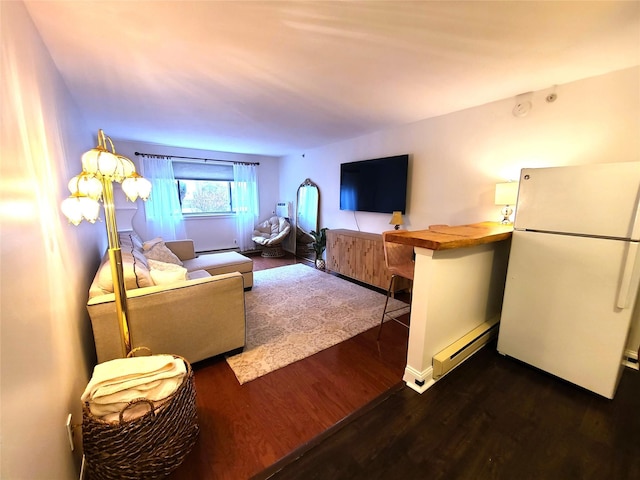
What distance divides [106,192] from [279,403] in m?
1.63

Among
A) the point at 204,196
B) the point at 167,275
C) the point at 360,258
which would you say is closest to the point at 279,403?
the point at 167,275

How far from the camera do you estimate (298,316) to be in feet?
9.18

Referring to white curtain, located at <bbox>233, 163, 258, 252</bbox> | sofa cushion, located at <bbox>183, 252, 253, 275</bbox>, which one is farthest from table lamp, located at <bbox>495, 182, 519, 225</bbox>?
white curtain, located at <bbox>233, 163, 258, 252</bbox>

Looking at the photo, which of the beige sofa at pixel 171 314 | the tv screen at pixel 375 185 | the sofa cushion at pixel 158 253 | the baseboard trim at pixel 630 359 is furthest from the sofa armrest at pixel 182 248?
the baseboard trim at pixel 630 359

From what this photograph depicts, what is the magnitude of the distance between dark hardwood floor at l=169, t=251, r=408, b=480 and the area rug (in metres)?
Result: 0.12

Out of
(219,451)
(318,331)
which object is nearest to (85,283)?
(219,451)

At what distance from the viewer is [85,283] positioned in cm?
197

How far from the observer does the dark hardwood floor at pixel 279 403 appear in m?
1.32

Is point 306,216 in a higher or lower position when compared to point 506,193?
lower

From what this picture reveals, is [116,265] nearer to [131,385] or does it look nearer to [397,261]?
[131,385]

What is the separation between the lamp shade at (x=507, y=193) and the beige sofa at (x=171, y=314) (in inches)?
98.8

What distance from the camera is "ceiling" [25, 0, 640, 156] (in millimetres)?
1332

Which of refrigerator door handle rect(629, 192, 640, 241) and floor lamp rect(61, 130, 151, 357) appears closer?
floor lamp rect(61, 130, 151, 357)

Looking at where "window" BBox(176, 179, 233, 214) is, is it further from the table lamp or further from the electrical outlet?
the table lamp
